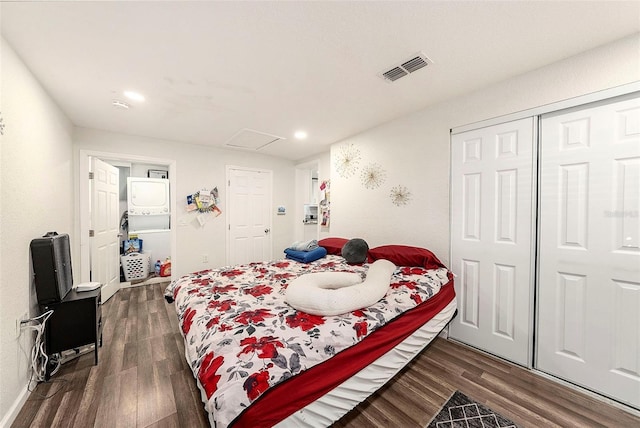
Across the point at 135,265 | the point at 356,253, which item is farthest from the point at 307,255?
the point at 135,265

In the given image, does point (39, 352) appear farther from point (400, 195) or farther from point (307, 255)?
point (400, 195)

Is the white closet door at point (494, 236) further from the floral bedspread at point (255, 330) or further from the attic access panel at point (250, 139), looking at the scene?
the attic access panel at point (250, 139)

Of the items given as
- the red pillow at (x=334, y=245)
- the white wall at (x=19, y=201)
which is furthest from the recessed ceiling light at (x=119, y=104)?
the red pillow at (x=334, y=245)

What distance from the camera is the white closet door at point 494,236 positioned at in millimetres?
1993

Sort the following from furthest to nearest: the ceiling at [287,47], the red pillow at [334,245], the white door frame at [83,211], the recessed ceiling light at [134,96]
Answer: the red pillow at [334,245]
the white door frame at [83,211]
the recessed ceiling light at [134,96]
the ceiling at [287,47]

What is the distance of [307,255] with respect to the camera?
2922 millimetres

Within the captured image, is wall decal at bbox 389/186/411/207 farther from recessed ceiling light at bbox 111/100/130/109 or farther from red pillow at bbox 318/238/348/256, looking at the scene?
recessed ceiling light at bbox 111/100/130/109

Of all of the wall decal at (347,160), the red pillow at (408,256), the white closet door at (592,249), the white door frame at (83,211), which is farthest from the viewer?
the wall decal at (347,160)

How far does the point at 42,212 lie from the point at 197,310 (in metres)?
1.74

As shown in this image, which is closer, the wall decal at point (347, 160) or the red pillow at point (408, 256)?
the red pillow at point (408, 256)


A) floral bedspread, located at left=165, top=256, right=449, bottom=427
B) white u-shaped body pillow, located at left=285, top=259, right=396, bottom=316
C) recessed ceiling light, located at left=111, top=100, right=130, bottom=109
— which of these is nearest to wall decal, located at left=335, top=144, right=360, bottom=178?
floral bedspread, located at left=165, top=256, right=449, bottom=427

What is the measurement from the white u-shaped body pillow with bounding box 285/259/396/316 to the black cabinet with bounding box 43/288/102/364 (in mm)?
1731

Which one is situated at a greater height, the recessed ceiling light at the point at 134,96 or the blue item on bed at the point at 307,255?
the recessed ceiling light at the point at 134,96

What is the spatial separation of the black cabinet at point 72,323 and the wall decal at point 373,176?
3107mm
